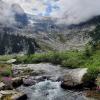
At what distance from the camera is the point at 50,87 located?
50.1 m

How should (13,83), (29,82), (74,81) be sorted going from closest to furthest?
(74,81), (13,83), (29,82)

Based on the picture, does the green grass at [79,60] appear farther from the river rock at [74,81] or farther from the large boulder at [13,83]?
the large boulder at [13,83]

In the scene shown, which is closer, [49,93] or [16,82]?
[49,93]

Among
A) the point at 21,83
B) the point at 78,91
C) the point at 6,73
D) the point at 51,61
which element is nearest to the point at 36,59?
the point at 51,61

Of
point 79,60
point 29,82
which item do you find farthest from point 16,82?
point 79,60

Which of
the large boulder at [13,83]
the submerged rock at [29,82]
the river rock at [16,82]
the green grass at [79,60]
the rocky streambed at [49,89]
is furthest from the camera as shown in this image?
the green grass at [79,60]

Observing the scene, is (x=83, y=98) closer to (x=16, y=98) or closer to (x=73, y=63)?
(x=16, y=98)

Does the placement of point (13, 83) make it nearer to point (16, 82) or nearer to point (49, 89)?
point (16, 82)

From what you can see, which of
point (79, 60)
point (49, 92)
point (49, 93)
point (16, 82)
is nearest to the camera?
point (49, 93)

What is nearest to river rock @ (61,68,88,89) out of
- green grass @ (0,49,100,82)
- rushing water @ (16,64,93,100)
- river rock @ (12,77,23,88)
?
rushing water @ (16,64,93,100)

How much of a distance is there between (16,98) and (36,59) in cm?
8202

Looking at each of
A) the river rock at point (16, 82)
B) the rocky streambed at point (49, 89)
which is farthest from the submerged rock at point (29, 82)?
the river rock at point (16, 82)

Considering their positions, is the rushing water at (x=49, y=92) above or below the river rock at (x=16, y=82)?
below

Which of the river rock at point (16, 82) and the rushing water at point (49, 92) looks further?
the river rock at point (16, 82)
